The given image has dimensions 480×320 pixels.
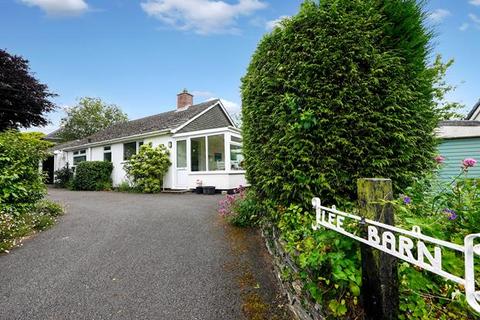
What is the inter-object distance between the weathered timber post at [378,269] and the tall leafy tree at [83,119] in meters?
37.1

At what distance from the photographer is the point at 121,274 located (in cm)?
336

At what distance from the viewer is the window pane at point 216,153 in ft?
38.1

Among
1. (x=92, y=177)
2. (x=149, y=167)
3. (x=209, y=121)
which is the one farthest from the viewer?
(x=209, y=121)

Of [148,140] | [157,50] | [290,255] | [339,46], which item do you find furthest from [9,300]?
[148,140]

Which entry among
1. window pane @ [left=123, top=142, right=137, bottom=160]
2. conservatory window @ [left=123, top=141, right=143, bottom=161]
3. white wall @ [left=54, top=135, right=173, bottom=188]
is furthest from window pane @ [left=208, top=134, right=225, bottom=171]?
window pane @ [left=123, top=142, right=137, bottom=160]

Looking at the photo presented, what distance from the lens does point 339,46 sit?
124 inches

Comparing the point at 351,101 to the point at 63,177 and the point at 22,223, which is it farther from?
the point at 63,177

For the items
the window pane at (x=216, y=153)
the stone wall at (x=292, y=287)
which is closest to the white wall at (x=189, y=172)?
the window pane at (x=216, y=153)

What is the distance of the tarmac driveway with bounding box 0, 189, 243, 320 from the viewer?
8.57ft

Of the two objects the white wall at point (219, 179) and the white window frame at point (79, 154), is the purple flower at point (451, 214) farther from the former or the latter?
the white window frame at point (79, 154)

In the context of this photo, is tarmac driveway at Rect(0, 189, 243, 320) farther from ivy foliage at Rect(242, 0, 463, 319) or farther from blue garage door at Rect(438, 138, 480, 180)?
blue garage door at Rect(438, 138, 480, 180)

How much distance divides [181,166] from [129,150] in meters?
4.23

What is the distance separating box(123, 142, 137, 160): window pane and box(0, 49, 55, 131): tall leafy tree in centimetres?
838

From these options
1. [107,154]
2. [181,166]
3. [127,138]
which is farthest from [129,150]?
[181,166]
